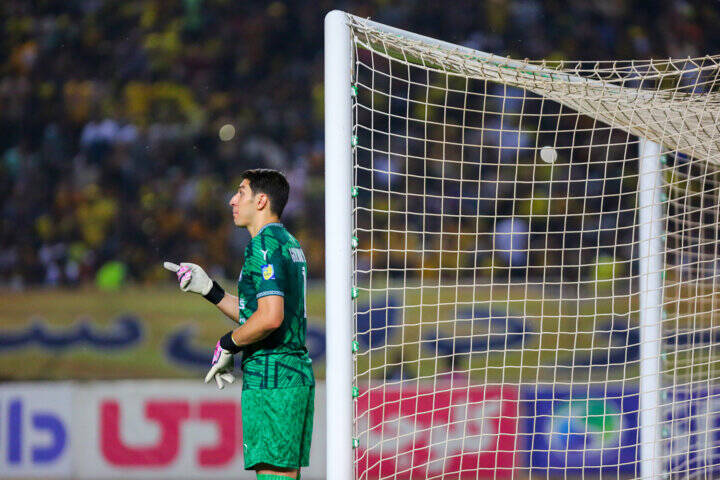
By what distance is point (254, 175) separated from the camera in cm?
221

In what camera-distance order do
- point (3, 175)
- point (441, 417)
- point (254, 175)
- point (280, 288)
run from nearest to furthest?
1. point (280, 288)
2. point (254, 175)
3. point (441, 417)
4. point (3, 175)

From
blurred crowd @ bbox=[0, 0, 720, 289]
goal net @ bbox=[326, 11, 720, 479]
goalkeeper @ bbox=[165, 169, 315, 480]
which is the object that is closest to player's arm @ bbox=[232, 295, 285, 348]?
goalkeeper @ bbox=[165, 169, 315, 480]

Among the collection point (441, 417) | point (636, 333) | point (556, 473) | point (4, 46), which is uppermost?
point (4, 46)

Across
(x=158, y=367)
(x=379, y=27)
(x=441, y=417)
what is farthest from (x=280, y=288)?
(x=158, y=367)

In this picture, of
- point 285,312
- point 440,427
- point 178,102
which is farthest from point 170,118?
point 285,312

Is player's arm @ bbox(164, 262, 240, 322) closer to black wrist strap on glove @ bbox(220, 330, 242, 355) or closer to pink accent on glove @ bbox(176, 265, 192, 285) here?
pink accent on glove @ bbox(176, 265, 192, 285)

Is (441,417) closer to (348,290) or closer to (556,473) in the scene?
(556,473)

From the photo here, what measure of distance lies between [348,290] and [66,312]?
11.1 feet

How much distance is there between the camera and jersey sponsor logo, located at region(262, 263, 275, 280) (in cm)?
204

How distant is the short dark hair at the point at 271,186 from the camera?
7.18 feet

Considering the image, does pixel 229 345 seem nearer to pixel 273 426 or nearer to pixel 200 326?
pixel 273 426

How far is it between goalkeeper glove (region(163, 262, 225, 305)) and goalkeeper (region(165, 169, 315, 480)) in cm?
23

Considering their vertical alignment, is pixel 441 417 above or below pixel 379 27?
below

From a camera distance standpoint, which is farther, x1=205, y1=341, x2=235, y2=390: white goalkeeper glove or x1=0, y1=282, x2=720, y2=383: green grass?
x1=0, y1=282, x2=720, y2=383: green grass
